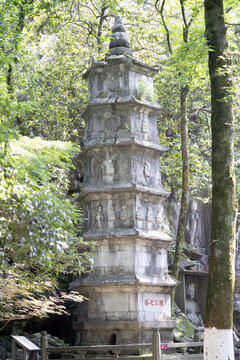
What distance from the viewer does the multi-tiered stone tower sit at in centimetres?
1248

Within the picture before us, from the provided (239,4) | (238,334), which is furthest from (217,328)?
(238,334)

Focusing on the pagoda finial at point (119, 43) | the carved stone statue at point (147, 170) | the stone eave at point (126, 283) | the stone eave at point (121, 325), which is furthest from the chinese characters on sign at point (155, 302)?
the pagoda finial at point (119, 43)

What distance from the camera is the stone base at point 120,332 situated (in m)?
12.2

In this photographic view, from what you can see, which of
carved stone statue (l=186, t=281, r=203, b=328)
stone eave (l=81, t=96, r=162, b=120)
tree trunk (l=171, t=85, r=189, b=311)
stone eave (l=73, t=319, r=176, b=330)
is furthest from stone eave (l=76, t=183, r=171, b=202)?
carved stone statue (l=186, t=281, r=203, b=328)

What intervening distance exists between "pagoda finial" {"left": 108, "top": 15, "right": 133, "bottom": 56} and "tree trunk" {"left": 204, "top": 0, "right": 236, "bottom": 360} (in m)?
6.55

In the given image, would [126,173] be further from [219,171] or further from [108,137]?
[219,171]

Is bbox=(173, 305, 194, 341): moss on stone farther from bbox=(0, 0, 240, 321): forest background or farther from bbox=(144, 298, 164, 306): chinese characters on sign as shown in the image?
bbox=(0, 0, 240, 321): forest background

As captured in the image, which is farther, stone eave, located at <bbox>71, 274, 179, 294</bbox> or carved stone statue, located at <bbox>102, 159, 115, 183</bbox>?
carved stone statue, located at <bbox>102, 159, 115, 183</bbox>

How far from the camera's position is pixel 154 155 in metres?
14.1

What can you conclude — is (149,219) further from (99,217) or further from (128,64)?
(128,64)

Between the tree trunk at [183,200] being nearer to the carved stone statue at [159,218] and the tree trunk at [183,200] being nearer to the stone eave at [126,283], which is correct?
the carved stone statue at [159,218]

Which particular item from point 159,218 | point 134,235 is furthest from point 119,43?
point 134,235

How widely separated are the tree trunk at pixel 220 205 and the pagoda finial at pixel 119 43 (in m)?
6.55

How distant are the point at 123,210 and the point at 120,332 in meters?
3.21
